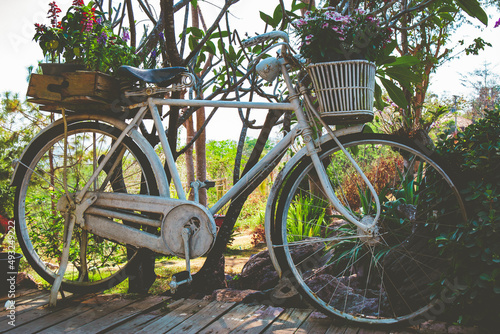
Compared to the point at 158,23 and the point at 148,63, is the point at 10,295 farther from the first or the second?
the point at 158,23

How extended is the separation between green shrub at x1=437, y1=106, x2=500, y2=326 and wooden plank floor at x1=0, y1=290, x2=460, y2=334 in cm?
29

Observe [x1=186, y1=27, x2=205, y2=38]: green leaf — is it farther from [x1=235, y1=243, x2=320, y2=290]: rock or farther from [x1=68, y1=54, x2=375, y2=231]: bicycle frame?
[x1=235, y1=243, x2=320, y2=290]: rock

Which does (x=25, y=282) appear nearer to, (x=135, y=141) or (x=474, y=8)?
(x=135, y=141)

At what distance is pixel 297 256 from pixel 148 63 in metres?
1.71

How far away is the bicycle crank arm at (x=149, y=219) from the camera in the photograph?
173 cm

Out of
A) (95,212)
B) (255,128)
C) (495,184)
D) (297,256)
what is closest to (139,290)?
(95,212)

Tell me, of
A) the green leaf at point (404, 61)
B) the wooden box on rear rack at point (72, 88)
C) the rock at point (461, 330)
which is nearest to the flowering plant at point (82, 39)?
the wooden box on rear rack at point (72, 88)

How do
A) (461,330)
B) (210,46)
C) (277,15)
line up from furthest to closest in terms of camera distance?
(210,46)
(277,15)
(461,330)

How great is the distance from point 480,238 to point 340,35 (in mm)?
924

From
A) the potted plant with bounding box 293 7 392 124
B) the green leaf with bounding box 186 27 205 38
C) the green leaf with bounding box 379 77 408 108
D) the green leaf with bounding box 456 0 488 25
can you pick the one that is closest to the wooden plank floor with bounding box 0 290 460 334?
the potted plant with bounding box 293 7 392 124

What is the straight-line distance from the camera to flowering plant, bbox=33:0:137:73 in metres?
1.92

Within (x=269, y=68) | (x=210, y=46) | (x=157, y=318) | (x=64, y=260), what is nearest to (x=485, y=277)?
(x=269, y=68)

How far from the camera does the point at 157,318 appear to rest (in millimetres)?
1779

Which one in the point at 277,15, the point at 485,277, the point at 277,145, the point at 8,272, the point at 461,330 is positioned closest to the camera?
the point at 485,277
